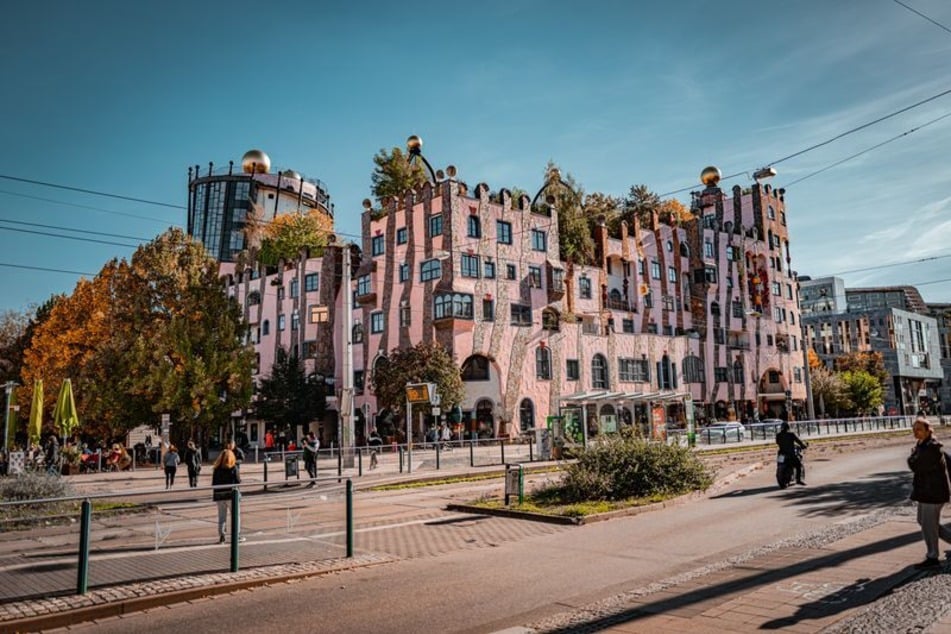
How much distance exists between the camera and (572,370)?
50000mm

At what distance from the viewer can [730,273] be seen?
219 ft

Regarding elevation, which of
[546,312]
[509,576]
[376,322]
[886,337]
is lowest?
[509,576]

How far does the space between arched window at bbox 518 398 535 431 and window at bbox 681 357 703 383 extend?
60.3ft

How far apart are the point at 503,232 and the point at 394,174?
51.8 feet

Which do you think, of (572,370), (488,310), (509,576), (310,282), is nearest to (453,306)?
(488,310)

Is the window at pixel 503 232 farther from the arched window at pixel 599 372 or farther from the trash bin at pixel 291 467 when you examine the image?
the trash bin at pixel 291 467

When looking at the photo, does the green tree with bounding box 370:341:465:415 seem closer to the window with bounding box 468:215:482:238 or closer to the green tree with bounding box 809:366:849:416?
the window with bounding box 468:215:482:238

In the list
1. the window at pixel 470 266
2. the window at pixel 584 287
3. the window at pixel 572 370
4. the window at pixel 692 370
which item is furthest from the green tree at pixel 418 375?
the window at pixel 692 370

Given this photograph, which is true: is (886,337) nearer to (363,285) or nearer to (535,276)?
(535,276)

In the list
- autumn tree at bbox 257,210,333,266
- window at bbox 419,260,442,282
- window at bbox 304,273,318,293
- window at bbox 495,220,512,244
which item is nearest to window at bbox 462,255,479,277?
window at bbox 419,260,442,282

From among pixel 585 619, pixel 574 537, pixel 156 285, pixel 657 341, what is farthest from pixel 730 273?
pixel 585 619

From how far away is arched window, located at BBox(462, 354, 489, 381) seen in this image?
149 feet

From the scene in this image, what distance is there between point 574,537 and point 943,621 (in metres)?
5.86

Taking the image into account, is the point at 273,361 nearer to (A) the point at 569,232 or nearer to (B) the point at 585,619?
(A) the point at 569,232
